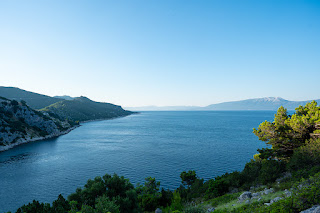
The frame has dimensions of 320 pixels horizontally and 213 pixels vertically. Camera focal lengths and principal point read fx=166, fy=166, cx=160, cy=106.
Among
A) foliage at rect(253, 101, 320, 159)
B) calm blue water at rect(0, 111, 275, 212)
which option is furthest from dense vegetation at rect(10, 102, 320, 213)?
calm blue water at rect(0, 111, 275, 212)

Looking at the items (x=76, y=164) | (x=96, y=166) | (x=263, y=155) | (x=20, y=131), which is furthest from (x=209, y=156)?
(x=20, y=131)

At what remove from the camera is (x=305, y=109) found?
120ft

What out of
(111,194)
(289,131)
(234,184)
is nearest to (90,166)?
(111,194)

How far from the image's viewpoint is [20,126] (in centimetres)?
11062

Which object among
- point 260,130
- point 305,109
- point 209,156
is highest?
point 305,109

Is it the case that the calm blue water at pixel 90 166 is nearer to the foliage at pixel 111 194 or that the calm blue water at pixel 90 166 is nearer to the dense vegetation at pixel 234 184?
the dense vegetation at pixel 234 184

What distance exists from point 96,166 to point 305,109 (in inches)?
2547

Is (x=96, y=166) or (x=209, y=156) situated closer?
(x=96, y=166)

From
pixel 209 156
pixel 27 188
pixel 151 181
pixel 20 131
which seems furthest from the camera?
pixel 20 131

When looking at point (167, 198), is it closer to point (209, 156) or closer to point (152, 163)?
point (152, 163)

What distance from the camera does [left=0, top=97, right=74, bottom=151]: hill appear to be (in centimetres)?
9475

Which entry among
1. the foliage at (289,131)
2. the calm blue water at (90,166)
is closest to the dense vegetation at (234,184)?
the foliage at (289,131)

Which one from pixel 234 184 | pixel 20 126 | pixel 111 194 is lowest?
pixel 234 184

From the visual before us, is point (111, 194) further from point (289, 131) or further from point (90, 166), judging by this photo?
point (90, 166)
